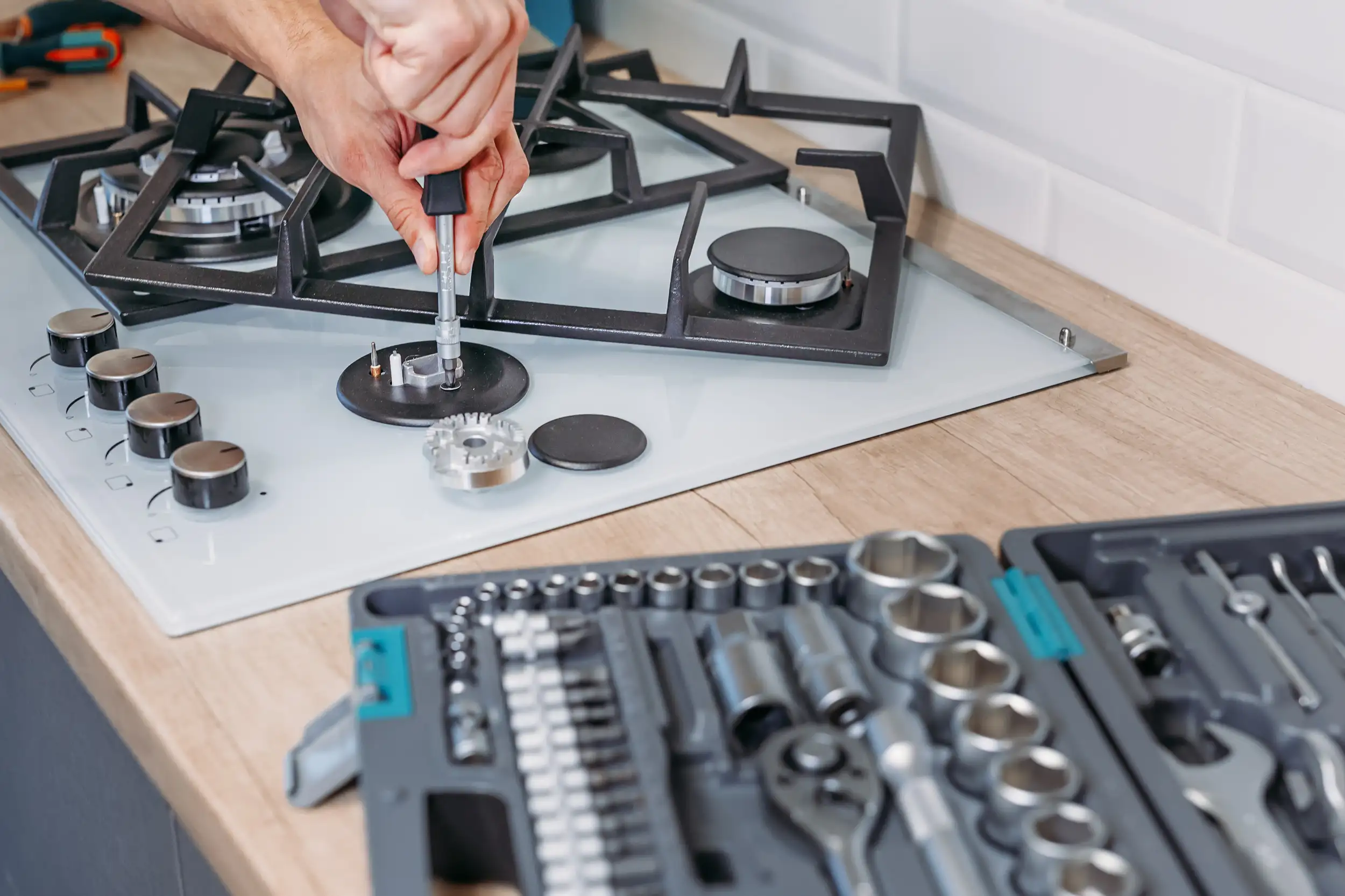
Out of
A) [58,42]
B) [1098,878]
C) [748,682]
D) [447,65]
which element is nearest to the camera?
[1098,878]

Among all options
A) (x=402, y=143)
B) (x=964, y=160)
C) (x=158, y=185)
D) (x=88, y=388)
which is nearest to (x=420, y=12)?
(x=402, y=143)

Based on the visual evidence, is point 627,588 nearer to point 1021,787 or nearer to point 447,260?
point 1021,787

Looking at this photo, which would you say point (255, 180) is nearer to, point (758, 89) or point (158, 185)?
point (158, 185)

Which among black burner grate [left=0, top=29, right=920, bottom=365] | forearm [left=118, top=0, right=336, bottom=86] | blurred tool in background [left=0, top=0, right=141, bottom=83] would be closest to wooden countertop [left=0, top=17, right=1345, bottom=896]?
black burner grate [left=0, top=29, right=920, bottom=365]

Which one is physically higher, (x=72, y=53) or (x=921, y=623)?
(x=72, y=53)

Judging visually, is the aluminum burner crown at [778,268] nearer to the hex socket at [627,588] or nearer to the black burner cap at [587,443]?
the black burner cap at [587,443]

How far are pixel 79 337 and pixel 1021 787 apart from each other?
26.6 inches

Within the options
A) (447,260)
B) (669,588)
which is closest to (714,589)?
(669,588)

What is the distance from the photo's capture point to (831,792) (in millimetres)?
592

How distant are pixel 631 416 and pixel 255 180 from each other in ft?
1.38

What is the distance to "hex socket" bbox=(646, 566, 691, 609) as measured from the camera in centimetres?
70

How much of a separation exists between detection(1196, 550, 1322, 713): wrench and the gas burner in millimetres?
724

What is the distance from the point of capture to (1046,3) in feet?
3.62

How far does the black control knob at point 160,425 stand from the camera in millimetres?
865
